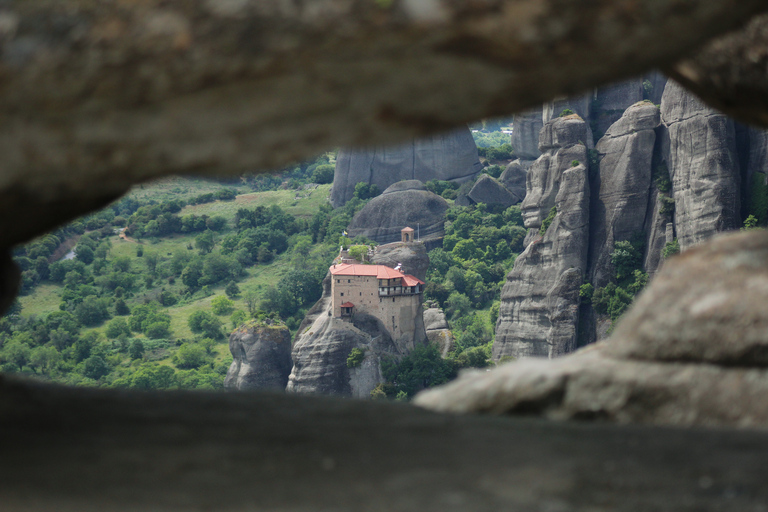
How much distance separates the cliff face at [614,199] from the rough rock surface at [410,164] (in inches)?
1359

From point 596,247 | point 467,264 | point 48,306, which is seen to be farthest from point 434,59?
point 48,306

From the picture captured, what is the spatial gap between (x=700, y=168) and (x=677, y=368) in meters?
37.6

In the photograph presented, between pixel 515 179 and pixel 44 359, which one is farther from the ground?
pixel 515 179

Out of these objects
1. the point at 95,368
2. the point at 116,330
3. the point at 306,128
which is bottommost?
the point at 95,368

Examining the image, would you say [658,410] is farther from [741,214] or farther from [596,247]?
[596,247]

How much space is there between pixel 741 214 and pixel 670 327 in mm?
37482

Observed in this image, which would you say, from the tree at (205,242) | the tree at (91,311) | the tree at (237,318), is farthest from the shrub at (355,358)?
the tree at (205,242)

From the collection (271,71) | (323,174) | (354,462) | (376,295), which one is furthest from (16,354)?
(271,71)

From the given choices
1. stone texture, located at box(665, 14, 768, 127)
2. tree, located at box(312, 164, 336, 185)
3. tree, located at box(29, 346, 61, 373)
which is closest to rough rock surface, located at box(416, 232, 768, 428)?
stone texture, located at box(665, 14, 768, 127)

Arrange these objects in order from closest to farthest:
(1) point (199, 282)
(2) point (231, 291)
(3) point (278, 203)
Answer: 1. (2) point (231, 291)
2. (1) point (199, 282)
3. (3) point (278, 203)

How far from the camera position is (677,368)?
13.1 feet

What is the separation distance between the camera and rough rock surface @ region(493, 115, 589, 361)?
149 ft

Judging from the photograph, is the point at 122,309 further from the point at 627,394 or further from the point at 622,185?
the point at 627,394

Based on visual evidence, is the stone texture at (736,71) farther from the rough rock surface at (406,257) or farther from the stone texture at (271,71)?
the rough rock surface at (406,257)
